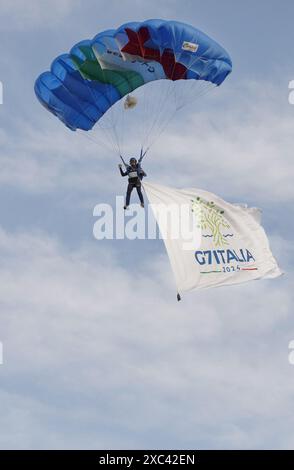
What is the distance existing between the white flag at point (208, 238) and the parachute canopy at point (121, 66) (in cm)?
329

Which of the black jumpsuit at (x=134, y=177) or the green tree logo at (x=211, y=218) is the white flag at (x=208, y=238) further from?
the black jumpsuit at (x=134, y=177)

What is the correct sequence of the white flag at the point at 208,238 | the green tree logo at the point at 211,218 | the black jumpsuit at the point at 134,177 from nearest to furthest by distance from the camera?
1. the white flag at the point at 208,238
2. the black jumpsuit at the point at 134,177
3. the green tree logo at the point at 211,218

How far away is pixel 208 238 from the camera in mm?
35906

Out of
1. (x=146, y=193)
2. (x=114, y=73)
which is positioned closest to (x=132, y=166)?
(x=146, y=193)

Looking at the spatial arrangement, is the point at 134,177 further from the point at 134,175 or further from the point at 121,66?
the point at 121,66

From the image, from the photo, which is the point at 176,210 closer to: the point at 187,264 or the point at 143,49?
the point at 187,264

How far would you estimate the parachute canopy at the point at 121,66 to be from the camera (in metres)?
34.2

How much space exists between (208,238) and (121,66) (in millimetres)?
6020

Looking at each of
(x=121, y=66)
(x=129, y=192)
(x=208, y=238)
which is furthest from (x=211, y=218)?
(x=121, y=66)

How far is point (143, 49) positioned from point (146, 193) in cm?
440

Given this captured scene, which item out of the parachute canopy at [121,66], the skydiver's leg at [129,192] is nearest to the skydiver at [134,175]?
the skydiver's leg at [129,192]

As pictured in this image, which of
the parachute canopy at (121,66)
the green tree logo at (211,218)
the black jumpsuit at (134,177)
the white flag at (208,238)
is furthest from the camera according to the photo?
the green tree logo at (211,218)

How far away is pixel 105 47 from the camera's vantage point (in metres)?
34.7

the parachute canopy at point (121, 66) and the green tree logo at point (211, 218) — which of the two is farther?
the green tree logo at point (211, 218)
